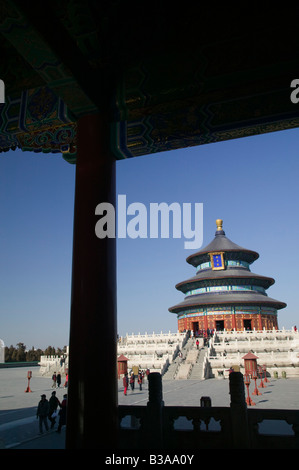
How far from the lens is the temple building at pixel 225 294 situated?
37938mm

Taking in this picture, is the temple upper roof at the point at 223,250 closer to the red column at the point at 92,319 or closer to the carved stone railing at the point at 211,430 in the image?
the carved stone railing at the point at 211,430

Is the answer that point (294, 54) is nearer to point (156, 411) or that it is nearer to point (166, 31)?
point (166, 31)

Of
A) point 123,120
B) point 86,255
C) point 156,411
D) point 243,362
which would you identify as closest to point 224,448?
point 156,411

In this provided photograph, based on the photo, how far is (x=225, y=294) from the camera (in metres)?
39.5

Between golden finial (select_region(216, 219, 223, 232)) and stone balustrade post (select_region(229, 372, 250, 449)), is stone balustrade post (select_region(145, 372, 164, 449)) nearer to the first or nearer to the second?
stone balustrade post (select_region(229, 372, 250, 449))

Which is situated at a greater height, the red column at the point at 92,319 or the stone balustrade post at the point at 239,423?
the red column at the point at 92,319

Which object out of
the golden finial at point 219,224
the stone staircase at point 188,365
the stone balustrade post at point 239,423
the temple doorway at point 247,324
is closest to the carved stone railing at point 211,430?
the stone balustrade post at point 239,423

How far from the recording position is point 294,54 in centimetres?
395

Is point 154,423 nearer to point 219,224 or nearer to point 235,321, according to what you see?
point 235,321

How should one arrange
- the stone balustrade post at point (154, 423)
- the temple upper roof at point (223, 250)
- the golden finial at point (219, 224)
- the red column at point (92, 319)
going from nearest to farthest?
the red column at point (92, 319)
the stone balustrade post at point (154, 423)
the temple upper roof at point (223, 250)
the golden finial at point (219, 224)

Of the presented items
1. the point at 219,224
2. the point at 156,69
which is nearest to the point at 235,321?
the point at 219,224

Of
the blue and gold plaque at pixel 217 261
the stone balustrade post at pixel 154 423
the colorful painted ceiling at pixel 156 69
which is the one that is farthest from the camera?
the blue and gold plaque at pixel 217 261

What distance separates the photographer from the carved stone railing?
18.7 feet
